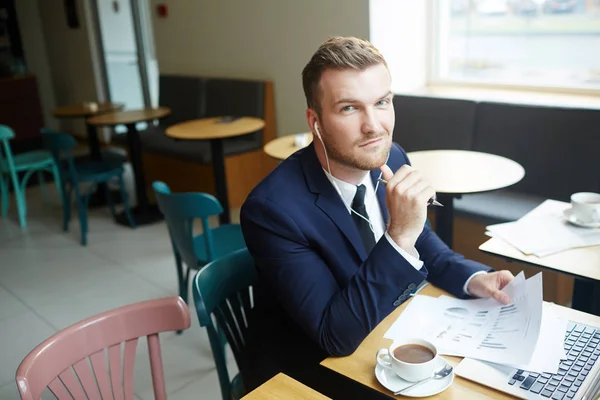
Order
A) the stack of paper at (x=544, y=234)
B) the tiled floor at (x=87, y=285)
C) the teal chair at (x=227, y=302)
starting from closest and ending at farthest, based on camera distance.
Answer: the teal chair at (x=227, y=302) < the stack of paper at (x=544, y=234) < the tiled floor at (x=87, y=285)

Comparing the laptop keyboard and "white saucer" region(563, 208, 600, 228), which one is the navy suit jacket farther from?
"white saucer" region(563, 208, 600, 228)

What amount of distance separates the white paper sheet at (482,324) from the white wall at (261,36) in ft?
8.31

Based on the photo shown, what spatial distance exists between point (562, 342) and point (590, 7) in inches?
115

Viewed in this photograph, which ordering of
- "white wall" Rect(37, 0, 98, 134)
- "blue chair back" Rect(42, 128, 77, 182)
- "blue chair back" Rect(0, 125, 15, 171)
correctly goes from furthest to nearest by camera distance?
1. "white wall" Rect(37, 0, 98, 134)
2. "blue chair back" Rect(0, 125, 15, 171)
3. "blue chair back" Rect(42, 128, 77, 182)

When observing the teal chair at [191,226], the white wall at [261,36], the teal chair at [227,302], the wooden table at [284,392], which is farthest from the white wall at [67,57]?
the wooden table at [284,392]

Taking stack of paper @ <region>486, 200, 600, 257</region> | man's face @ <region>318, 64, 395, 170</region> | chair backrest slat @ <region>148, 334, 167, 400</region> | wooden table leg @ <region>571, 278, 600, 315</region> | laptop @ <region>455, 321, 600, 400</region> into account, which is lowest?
wooden table leg @ <region>571, 278, 600, 315</region>

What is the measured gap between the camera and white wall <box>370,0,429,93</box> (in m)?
3.83

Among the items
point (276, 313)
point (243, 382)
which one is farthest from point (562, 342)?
point (243, 382)

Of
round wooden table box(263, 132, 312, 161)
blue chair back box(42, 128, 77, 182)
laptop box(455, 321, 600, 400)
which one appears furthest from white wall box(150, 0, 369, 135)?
laptop box(455, 321, 600, 400)

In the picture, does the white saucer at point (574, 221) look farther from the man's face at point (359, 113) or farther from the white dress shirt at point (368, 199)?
the man's face at point (359, 113)

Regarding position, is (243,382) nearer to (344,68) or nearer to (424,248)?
(424,248)

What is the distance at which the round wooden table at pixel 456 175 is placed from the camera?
225cm

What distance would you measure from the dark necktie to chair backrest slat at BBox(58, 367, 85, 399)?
717 mm

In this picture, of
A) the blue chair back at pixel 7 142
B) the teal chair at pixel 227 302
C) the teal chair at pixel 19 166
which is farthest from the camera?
the teal chair at pixel 19 166
